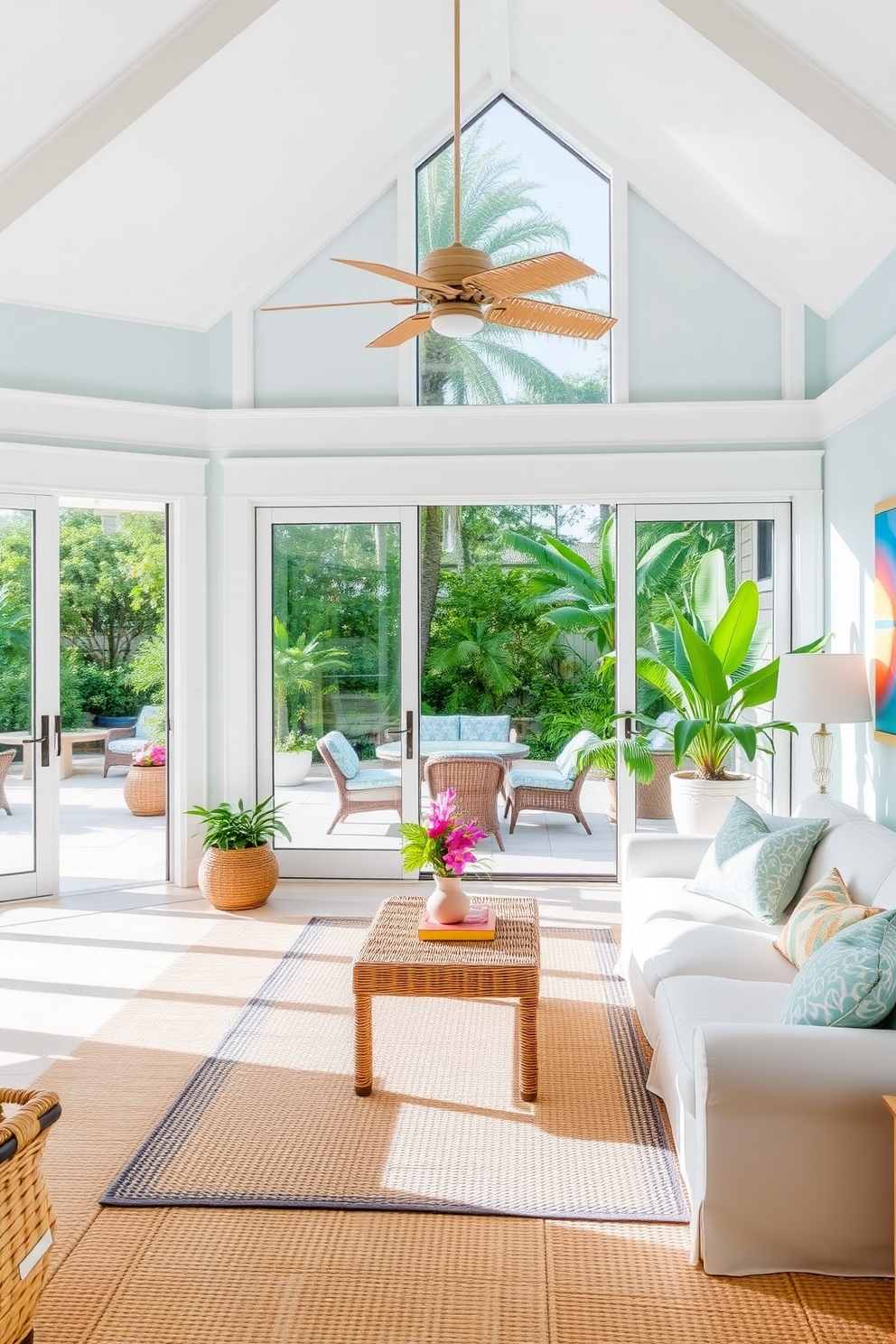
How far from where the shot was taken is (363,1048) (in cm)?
307

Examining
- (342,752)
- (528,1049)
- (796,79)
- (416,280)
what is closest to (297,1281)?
(528,1049)

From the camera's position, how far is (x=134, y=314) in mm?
5285

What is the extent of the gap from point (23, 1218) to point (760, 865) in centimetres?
257

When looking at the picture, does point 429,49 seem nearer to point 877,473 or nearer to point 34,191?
point 34,191

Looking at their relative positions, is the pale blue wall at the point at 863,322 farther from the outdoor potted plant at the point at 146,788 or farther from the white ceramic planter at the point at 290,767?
the outdoor potted plant at the point at 146,788

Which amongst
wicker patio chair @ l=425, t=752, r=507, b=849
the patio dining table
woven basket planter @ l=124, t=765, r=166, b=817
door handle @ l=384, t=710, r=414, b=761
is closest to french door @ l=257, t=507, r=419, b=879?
door handle @ l=384, t=710, r=414, b=761

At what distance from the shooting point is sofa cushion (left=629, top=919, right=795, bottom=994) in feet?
9.98

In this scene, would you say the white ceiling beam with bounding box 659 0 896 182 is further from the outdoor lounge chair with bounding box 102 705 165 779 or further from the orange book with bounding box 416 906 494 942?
the outdoor lounge chair with bounding box 102 705 165 779

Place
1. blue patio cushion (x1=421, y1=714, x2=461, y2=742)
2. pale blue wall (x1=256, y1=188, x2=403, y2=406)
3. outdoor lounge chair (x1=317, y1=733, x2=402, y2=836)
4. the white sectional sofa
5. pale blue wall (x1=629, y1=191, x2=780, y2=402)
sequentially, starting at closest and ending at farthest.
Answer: the white sectional sofa
pale blue wall (x1=629, y1=191, x2=780, y2=402)
pale blue wall (x1=256, y1=188, x2=403, y2=406)
outdoor lounge chair (x1=317, y1=733, x2=402, y2=836)
blue patio cushion (x1=421, y1=714, x2=461, y2=742)

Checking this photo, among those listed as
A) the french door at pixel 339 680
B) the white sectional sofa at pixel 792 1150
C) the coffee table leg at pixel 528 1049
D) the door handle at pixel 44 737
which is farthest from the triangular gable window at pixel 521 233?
the white sectional sofa at pixel 792 1150

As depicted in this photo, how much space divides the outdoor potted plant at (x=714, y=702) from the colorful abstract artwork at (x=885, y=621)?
587 millimetres

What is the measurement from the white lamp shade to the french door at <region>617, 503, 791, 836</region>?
1.30 metres

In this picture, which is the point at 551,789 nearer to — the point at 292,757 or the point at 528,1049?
the point at 292,757

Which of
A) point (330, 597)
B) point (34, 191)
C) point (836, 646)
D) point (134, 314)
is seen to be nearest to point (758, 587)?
point (836, 646)
